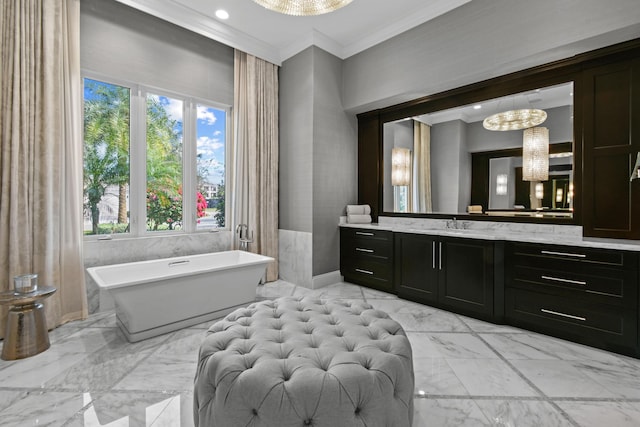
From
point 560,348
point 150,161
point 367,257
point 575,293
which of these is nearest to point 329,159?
point 367,257

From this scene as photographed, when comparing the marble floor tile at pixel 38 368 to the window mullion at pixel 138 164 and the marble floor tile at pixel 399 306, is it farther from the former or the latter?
the marble floor tile at pixel 399 306

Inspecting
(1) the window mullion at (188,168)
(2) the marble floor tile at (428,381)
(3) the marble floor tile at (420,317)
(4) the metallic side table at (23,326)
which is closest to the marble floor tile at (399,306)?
(3) the marble floor tile at (420,317)

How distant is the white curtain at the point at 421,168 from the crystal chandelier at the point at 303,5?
1912mm

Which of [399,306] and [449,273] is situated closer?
[449,273]

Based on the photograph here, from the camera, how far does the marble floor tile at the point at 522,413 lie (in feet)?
4.95

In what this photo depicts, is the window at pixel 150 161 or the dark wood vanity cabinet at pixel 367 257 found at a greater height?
the window at pixel 150 161

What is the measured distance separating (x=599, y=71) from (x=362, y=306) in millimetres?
2883

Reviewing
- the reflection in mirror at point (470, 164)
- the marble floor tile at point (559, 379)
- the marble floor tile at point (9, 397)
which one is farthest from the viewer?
the reflection in mirror at point (470, 164)

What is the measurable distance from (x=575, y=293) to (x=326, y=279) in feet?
8.53

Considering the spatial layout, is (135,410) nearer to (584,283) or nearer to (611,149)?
(584,283)

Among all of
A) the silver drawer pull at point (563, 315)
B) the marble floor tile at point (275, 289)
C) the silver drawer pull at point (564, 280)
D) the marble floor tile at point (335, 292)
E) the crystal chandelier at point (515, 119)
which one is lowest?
the marble floor tile at point (335, 292)

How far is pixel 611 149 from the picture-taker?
2.46 m

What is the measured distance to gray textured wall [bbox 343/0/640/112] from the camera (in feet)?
7.59

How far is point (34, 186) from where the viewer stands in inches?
98.2
